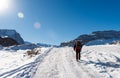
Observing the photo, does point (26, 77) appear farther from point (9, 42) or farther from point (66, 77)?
point (9, 42)

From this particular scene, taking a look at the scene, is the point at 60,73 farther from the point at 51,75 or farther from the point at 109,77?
the point at 109,77

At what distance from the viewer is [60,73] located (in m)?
13.0

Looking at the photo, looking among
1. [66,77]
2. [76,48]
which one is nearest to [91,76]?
[66,77]

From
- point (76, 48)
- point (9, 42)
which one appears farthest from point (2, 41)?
point (76, 48)

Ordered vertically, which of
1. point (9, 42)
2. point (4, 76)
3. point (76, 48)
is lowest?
point (4, 76)

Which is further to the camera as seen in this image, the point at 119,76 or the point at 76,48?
the point at 76,48

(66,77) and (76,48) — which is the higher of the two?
(76,48)

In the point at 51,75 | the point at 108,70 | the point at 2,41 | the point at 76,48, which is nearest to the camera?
the point at 51,75

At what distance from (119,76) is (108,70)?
6.36 ft

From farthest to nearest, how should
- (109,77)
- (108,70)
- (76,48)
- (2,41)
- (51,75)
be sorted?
(2,41) → (76,48) → (108,70) → (51,75) → (109,77)

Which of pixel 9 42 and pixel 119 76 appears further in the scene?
pixel 9 42

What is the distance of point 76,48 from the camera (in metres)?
20.5

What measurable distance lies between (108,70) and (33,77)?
5002mm

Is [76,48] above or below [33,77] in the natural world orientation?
above
